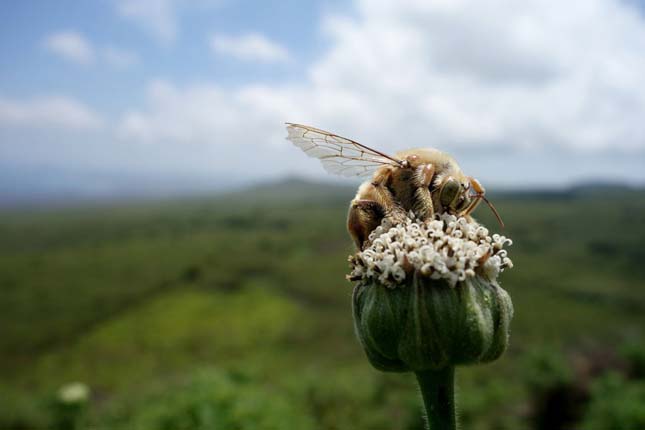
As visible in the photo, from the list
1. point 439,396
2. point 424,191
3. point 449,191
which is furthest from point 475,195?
point 439,396

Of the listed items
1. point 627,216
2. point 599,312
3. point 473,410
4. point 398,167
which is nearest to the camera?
point 398,167

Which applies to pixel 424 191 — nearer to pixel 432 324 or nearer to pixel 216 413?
pixel 432 324

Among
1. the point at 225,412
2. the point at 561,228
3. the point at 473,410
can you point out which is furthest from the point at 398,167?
the point at 561,228

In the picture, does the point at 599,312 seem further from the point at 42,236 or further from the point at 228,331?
the point at 42,236

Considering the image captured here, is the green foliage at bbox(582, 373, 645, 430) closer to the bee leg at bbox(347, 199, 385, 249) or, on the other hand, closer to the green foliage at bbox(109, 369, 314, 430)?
the green foliage at bbox(109, 369, 314, 430)

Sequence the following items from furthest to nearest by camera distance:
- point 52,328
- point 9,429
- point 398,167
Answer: point 52,328 → point 9,429 → point 398,167

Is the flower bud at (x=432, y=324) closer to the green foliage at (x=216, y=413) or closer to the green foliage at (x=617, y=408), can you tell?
the green foliage at (x=216, y=413)

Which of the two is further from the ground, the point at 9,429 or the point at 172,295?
the point at 9,429
